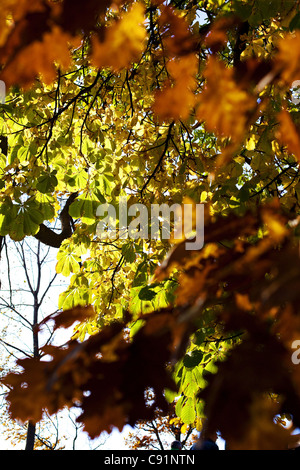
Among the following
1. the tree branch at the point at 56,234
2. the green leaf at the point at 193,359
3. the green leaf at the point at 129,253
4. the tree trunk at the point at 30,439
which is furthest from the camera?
the tree trunk at the point at 30,439

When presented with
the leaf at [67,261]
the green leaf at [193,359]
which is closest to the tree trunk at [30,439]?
the leaf at [67,261]

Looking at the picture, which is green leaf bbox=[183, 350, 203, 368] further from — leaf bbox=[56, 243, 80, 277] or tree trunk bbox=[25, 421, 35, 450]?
tree trunk bbox=[25, 421, 35, 450]

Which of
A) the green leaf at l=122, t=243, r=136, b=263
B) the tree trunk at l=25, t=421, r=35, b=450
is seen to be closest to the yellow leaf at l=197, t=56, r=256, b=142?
the green leaf at l=122, t=243, r=136, b=263

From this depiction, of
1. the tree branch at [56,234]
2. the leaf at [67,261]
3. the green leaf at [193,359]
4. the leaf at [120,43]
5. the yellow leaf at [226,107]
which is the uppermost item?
the tree branch at [56,234]

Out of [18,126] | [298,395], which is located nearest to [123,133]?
[18,126]

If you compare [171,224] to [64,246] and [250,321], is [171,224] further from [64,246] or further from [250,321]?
[250,321]

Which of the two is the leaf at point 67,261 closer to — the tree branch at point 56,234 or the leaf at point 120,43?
the leaf at point 120,43

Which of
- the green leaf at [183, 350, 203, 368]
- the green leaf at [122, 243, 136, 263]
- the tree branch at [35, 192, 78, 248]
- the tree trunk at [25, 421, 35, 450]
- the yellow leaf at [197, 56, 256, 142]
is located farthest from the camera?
the tree trunk at [25, 421, 35, 450]

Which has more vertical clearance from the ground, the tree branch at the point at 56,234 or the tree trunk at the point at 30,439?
the tree branch at the point at 56,234

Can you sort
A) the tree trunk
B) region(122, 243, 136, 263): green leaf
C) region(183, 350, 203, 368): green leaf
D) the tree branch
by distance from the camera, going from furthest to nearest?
the tree trunk
the tree branch
region(122, 243, 136, 263): green leaf
region(183, 350, 203, 368): green leaf

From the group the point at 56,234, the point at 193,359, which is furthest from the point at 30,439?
the point at 193,359

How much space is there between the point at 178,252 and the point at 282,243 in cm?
33

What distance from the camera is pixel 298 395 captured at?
1.15 m

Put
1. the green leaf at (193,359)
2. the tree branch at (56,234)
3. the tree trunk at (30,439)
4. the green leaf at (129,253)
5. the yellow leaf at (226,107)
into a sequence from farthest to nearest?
1. the tree trunk at (30,439)
2. the tree branch at (56,234)
3. the green leaf at (129,253)
4. the green leaf at (193,359)
5. the yellow leaf at (226,107)
